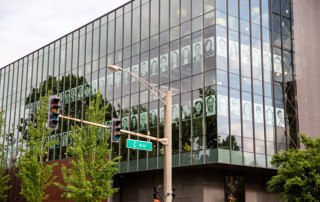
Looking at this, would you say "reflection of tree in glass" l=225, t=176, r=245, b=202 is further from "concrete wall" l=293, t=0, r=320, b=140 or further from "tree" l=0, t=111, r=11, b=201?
"tree" l=0, t=111, r=11, b=201

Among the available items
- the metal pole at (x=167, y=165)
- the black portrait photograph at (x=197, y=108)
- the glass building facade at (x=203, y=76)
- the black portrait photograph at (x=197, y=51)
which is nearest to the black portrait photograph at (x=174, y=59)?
the glass building facade at (x=203, y=76)

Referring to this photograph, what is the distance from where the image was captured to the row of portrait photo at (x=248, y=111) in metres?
32.6

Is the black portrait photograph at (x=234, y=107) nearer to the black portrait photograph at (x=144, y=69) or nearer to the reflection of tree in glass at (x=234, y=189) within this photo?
the reflection of tree in glass at (x=234, y=189)

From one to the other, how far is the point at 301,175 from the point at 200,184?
8531mm

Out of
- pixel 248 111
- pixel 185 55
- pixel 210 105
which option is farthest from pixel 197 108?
pixel 185 55

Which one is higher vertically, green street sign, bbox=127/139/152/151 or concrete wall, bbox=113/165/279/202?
green street sign, bbox=127/139/152/151

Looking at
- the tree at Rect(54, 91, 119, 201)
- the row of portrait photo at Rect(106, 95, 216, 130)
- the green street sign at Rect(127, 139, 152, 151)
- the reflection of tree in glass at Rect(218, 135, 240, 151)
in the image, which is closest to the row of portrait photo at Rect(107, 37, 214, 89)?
the row of portrait photo at Rect(106, 95, 216, 130)

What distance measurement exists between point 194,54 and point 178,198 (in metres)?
11.5

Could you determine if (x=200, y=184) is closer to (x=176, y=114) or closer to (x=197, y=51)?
(x=176, y=114)

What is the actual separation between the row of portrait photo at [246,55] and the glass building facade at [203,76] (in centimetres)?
8

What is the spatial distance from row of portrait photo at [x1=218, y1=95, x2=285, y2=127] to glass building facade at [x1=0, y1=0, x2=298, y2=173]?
79 millimetres

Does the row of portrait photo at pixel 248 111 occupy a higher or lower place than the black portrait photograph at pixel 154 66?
lower

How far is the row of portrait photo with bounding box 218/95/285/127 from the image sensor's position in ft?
107

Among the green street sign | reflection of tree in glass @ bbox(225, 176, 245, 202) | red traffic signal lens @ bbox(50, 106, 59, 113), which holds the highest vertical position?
red traffic signal lens @ bbox(50, 106, 59, 113)
